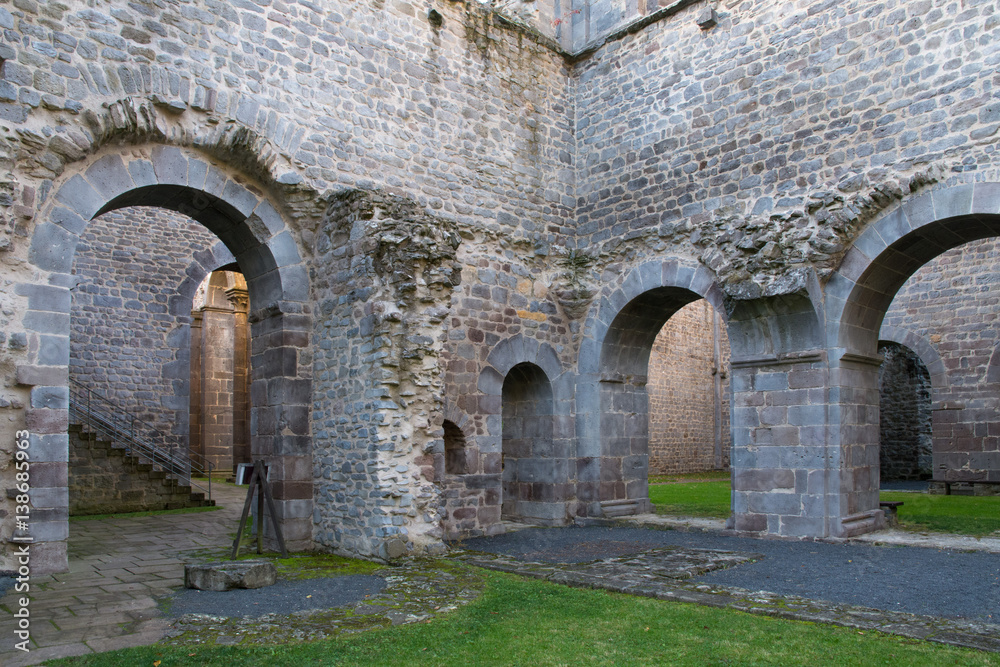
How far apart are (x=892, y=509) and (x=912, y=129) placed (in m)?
4.62

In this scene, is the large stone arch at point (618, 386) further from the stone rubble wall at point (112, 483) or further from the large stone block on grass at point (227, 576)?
the stone rubble wall at point (112, 483)

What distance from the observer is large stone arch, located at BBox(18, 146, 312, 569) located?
6.51 m

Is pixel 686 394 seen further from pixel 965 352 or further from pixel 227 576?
pixel 227 576

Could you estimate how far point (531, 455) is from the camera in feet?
36.5

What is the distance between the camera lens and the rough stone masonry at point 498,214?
23.1ft

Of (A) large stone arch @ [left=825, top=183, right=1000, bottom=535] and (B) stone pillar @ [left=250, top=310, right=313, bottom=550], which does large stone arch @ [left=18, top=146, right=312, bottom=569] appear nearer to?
(B) stone pillar @ [left=250, top=310, right=313, bottom=550]

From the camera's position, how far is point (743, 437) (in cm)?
934

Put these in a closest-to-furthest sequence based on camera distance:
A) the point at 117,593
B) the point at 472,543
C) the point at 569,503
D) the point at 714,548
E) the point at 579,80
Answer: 1. the point at 117,593
2. the point at 714,548
3. the point at 472,543
4. the point at 569,503
5. the point at 579,80

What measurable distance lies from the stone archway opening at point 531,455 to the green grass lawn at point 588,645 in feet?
17.1

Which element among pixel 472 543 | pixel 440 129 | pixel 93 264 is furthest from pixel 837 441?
pixel 93 264

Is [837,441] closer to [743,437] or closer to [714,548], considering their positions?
[743,437]

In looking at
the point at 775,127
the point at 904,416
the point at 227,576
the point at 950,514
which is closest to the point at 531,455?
the point at 775,127

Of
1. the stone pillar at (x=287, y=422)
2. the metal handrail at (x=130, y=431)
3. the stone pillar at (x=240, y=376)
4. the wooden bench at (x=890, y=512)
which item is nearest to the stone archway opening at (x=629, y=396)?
the wooden bench at (x=890, y=512)

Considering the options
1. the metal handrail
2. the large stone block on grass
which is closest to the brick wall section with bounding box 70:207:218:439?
the metal handrail
